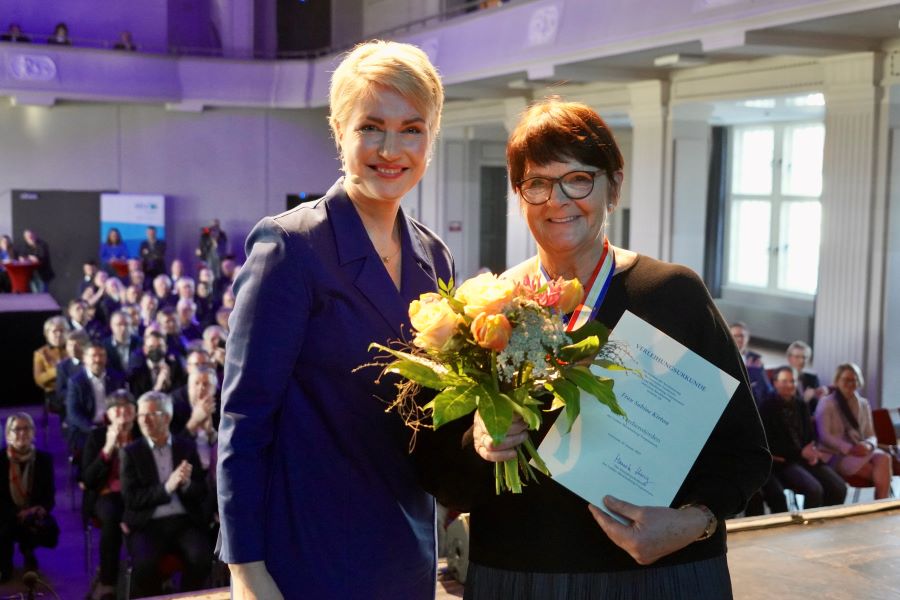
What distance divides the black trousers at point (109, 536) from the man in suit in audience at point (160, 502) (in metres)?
0.11

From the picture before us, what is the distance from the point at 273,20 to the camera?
22000 millimetres

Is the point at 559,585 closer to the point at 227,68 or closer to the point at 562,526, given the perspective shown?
the point at 562,526

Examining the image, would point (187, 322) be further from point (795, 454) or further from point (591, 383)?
point (591, 383)

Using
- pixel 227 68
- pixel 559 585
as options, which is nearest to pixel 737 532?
pixel 559 585

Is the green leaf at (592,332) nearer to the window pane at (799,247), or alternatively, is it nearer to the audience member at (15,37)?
the window pane at (799,247)

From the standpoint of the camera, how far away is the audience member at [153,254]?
17734 millimetres

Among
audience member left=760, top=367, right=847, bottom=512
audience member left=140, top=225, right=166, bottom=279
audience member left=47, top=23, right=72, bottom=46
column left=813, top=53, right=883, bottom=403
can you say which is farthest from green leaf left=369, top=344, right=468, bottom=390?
audience member left=47, top=23, right=72, bottom=46

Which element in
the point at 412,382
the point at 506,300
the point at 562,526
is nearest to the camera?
the point at 506,300

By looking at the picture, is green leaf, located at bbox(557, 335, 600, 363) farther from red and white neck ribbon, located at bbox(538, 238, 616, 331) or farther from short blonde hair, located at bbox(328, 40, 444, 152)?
short blonde hair, located at bbox(328, 40, 444, 152)

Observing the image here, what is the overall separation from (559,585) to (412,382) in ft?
1.54

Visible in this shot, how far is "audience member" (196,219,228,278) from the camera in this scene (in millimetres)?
18188

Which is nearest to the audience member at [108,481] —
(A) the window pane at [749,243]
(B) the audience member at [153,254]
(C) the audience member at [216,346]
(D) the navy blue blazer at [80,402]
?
(D) the navy blue blazer at [80,402]

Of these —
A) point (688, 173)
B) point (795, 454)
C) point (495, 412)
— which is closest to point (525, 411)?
point (495, 412)

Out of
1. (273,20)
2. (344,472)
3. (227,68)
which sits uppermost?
(273,20)
